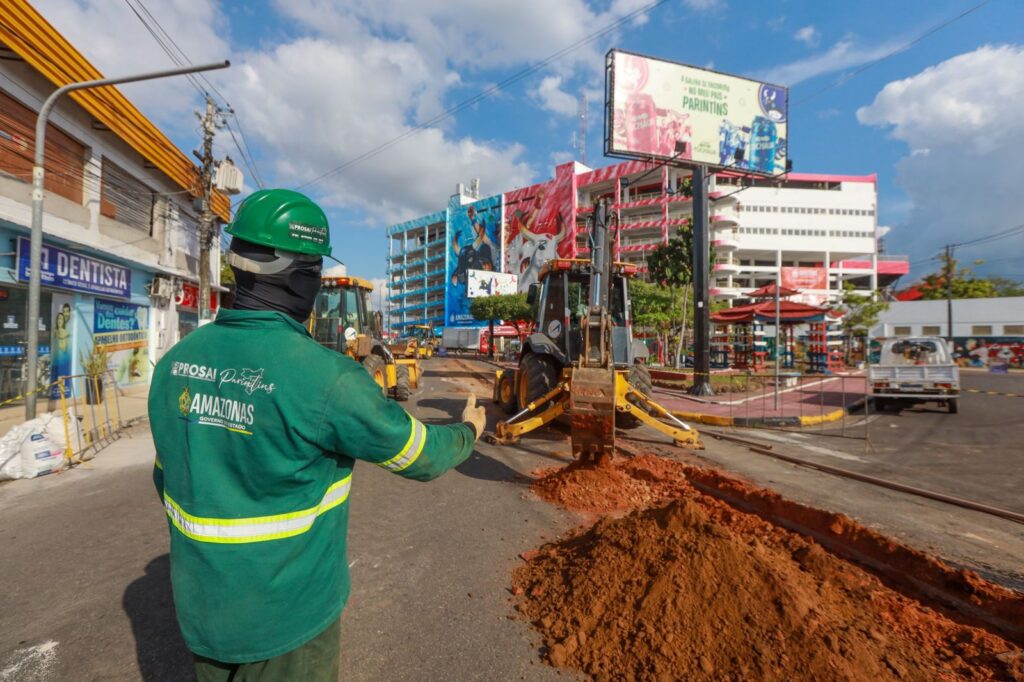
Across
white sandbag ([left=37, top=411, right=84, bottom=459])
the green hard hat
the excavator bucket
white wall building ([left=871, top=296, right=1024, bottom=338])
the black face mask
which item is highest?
white wall building ([left=871, top=296, right=1024, bottom=338])

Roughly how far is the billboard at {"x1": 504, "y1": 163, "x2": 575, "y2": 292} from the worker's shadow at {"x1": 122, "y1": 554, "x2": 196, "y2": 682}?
194 feet

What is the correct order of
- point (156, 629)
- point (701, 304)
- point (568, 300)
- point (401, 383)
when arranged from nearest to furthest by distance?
point (156, 629)
point (568, 300)
point (401, 383)
point (701, 304)

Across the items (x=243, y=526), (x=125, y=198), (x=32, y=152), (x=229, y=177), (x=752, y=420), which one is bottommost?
(x=752, y=420)

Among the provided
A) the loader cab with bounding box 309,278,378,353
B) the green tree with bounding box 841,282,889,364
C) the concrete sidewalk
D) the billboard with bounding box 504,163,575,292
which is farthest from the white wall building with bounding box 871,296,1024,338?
the loader cab with bounding box 309,278,378,353

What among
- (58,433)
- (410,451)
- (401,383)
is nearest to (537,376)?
(401,383)

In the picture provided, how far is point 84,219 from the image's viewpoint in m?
12.3

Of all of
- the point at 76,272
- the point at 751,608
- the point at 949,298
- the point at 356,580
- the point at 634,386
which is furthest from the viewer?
the point at 949,298

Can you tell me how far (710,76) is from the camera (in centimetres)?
1703

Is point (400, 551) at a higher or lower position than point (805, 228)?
lower

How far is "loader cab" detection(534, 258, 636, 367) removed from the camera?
26.5 ft

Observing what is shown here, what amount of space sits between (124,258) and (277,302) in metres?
15.5

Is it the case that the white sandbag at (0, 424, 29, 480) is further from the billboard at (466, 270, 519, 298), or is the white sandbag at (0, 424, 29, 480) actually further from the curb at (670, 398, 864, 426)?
the billboard at (466, 270, 519, 298)

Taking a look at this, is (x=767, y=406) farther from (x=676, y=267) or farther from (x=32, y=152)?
(x=32, y=152)

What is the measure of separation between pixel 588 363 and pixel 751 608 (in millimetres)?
3733
